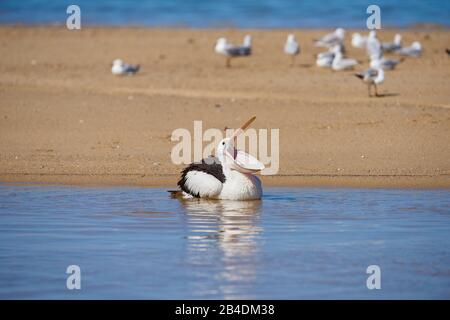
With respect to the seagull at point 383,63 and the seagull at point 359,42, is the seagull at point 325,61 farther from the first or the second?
the seagull at point 359,42

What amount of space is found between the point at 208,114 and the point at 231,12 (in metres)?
16.7

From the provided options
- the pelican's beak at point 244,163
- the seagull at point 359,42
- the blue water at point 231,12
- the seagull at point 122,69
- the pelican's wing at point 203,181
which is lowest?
the pelican's wing at point 203,181

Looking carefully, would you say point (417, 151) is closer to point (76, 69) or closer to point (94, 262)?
point (94, 262)

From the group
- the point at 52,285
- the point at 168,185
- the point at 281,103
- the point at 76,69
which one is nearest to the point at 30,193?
the point at 168,185

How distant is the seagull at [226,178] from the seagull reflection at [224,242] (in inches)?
2.9

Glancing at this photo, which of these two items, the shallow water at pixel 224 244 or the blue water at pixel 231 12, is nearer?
the shallow water at pixel 224 244

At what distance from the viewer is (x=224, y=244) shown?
7223 millimetres

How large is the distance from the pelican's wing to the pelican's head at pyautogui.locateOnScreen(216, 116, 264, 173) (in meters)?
0.11

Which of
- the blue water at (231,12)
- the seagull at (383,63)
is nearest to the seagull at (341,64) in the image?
the seagull at (383,63)

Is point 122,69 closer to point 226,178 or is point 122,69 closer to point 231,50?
point 231,50

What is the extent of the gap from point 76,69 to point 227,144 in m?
8.65

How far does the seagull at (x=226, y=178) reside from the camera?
8938mm

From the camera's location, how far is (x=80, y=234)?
297 inches

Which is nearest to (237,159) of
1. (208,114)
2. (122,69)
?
(208,114)
